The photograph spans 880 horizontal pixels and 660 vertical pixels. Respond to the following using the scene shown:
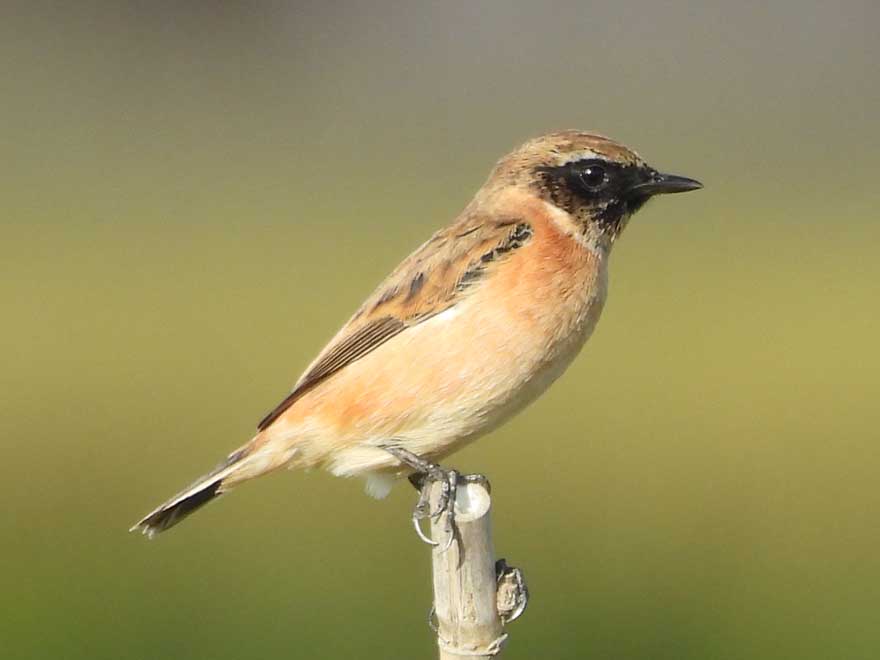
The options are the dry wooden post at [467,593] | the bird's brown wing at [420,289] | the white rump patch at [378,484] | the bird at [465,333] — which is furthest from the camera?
the white rump patch at [378,484]

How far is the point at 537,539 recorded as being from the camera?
779 centimetres

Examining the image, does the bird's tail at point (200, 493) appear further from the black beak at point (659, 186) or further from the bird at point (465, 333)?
the black beak at point (659, 186)

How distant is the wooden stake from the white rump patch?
2.97 ft

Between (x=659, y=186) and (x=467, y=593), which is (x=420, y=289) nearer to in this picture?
(x=659, y=186)

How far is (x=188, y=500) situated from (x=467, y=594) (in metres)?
1.26

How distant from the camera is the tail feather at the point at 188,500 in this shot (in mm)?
4344

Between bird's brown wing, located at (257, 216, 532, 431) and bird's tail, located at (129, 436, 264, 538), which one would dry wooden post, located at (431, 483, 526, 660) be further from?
bird's tail, located at (129, 436, 264, 538)

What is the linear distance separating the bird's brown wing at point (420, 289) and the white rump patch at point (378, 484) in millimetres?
345

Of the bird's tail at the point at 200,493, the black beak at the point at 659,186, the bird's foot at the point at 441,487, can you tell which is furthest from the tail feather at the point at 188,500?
the black beak at the point at 659,186

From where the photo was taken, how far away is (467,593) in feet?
11.4

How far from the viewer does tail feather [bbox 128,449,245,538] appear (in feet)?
14.3

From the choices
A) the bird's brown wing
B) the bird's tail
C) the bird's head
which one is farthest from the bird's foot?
the bird's head

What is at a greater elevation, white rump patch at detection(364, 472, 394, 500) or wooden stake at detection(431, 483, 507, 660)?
white rump patch at detection(364, 472, 394, 500)

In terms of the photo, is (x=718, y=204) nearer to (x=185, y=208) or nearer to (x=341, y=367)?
(x=185, y=208)
